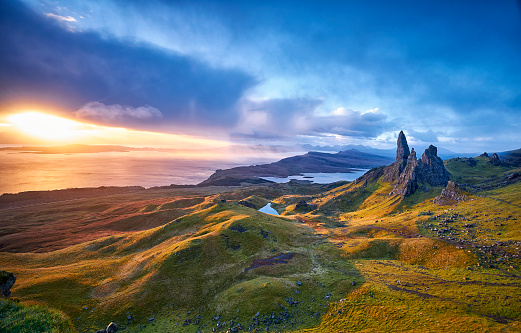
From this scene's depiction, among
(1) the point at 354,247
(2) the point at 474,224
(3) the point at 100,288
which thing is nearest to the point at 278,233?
(1) the point at 354,247

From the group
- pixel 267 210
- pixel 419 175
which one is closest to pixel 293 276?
pixel 267 210

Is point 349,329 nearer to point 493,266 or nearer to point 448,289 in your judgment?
point 448,289

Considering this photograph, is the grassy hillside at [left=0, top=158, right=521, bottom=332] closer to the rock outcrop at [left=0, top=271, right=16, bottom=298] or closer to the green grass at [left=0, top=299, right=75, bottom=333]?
the rock outcrop at [left=0, top=271, right=16, bottom=298]

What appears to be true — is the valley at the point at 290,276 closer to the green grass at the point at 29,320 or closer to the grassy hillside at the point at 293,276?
the grassy hillside at the point at 293,276

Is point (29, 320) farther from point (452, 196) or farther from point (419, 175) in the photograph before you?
point (419, 175)

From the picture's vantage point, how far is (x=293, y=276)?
2213 inches

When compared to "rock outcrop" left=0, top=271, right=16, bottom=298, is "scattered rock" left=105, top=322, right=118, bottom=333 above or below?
below

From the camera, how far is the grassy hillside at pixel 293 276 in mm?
39156

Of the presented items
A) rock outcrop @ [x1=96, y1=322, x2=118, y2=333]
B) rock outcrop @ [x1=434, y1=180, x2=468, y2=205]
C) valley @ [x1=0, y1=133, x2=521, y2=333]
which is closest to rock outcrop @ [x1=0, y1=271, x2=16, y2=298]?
valley @ [x1=0, y1=133, x2=521, y2=333]

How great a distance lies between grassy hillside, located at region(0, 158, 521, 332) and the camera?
39.2 meters

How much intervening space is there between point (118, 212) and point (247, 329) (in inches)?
6844

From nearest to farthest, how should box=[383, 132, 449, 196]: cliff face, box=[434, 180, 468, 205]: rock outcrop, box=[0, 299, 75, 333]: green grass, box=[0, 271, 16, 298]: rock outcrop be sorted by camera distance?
box=[0, 299, 75, 333]: green grass, box=[0, 271, 16, 298]: rock outcrop, box=[434, 180, 468, 205]: rock outcrop, box=[383, 132, 449, 196]: cliff face

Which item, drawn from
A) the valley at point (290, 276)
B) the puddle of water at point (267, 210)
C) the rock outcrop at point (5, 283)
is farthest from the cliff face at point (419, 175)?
the rock outcrop at point (5, 283)

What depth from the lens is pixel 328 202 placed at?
610 ft
